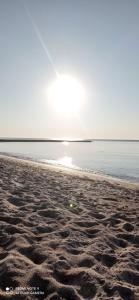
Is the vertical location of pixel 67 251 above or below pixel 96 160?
above

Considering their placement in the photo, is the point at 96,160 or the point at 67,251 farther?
the point at 96,160

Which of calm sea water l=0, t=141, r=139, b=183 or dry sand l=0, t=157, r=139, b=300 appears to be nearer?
dry sand l=0, t=157, r=139, b=300

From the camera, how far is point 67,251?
5504mm

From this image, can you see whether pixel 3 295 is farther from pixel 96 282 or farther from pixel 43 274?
pixel 96 282

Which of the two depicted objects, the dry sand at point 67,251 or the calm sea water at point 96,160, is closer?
the dry sand at point 67,251

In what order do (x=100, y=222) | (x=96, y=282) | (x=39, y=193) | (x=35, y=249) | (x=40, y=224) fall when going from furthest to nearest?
(x=39, y=193) → (x=100, y=222) → (x=40, y=224) → (x=35, y=249) → (x=96, y=282)

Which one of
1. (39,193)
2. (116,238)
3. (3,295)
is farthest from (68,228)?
(39,193)

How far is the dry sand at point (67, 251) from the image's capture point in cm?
424

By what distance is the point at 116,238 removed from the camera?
6.44 meters

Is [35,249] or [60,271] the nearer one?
[60,271]

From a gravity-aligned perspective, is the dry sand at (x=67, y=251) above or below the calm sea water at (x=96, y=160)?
above

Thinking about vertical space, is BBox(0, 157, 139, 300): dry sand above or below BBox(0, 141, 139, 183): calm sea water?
above

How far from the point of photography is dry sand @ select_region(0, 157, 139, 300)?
424cm

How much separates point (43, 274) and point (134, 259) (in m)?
1.81
